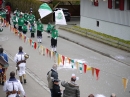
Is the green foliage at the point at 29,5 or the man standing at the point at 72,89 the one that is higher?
the green foliage at the point at 29,5

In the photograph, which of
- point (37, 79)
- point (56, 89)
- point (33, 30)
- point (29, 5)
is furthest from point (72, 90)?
point (29, 5)

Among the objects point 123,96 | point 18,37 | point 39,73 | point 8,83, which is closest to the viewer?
point 8,83

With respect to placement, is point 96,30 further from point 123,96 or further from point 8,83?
point 8,83

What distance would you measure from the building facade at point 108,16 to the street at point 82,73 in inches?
103

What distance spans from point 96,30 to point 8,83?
19665mm

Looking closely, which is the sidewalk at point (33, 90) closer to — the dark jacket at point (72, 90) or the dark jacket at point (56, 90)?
the dark jacket at point (56, 90)

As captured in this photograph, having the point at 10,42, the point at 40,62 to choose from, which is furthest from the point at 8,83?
the point at 10,42

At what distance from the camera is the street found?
15.5 m

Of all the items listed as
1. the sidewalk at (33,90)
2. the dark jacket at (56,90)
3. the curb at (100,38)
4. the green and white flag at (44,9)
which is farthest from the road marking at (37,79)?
the curb at (100,38)

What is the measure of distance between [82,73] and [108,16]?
11322mm

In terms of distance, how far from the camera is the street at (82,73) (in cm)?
1551

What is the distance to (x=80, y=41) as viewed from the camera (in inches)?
1062

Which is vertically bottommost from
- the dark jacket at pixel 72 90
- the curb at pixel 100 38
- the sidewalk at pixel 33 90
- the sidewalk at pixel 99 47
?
the sidewalk at pixel 33 90

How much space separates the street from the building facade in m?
2.62
